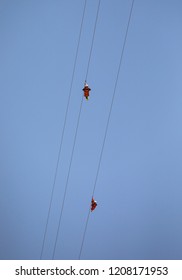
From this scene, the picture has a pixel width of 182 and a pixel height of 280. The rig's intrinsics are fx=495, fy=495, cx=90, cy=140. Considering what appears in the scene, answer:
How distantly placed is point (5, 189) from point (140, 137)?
211cm

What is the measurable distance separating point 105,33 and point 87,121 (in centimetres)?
126

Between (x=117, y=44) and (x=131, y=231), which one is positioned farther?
(x=131, y=231)

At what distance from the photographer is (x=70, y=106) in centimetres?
705

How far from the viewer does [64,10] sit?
6.80 meters

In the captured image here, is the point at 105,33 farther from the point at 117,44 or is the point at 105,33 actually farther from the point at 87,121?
the point at 87,121

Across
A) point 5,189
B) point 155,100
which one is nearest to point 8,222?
point 5,189

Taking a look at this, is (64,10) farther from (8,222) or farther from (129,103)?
(8,222)

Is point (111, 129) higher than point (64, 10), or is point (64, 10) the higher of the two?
point (64, 10)

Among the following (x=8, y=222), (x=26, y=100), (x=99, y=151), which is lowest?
(x=8, y=222)

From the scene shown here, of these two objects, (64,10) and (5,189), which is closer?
(64,10)

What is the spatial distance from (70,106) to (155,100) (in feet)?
4.00

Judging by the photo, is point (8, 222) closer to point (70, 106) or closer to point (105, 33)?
point (70, 106)

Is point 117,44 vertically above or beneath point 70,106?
above

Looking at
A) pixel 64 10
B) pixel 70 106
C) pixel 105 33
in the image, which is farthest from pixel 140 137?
pixel 64 10
